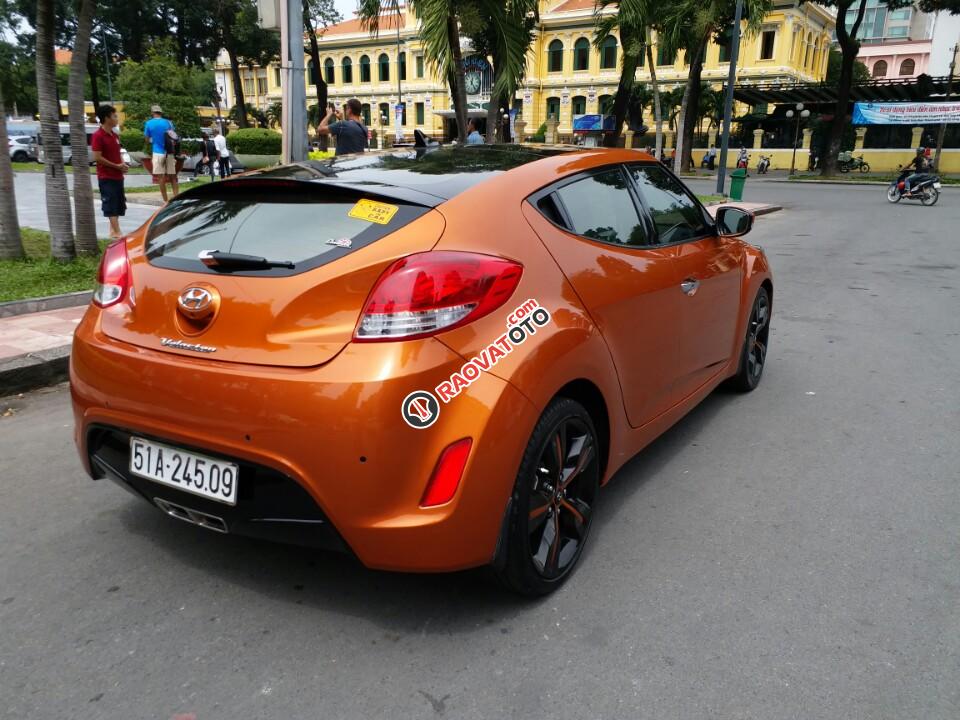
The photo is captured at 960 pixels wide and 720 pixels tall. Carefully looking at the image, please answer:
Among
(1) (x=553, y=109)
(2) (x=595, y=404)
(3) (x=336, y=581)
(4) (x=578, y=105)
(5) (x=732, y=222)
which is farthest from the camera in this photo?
(1) (x=553, y=109)

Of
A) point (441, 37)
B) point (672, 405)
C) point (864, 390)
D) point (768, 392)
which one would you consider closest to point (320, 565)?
point (672, 405)

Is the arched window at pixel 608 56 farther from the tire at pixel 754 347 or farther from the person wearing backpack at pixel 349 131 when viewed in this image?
the tire at pixel 754 347

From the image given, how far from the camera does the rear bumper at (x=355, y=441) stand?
2.21 m

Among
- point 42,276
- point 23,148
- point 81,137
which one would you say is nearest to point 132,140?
point 23,148

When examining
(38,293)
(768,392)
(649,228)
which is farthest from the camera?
(38,293)

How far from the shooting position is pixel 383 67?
A: 74438 mm

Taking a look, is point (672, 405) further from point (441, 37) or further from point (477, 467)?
point (441, 37)

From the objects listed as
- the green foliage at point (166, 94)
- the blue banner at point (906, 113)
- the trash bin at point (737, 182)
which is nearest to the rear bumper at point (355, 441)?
the trash bin at point (737, 182)

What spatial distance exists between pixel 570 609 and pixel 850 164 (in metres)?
47.0

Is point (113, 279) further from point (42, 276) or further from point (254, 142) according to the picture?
point (254, 142)

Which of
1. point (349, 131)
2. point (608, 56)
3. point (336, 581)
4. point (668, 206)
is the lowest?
point (336, 581)

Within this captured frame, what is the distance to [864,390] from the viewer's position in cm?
527

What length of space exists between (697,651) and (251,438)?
61.0 inches

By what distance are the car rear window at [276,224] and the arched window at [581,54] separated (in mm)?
66737
